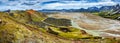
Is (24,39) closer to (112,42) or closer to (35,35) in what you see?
(35,35)

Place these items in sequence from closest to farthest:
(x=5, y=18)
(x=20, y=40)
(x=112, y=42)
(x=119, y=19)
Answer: (x=20, y=40) → (x=5, y=18) → (x=112, y=42) → (x=119, y=19)

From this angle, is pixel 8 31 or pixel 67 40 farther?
pixel 67 40

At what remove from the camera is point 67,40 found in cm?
1681

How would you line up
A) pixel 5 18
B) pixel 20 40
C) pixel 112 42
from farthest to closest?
pixel 112 42
pixel 5 18
pixel 20 40

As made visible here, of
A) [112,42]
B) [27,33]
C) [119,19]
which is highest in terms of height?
[27,33]

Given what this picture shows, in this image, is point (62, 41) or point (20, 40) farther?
point (62, 41)

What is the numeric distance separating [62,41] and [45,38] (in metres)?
0.99

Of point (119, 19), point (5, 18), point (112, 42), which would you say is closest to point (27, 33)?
point (5, 18)

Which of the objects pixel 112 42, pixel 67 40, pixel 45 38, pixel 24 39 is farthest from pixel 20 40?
pixel 112 42

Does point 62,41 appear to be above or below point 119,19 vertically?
above

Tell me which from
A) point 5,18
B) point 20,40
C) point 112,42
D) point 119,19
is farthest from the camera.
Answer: point 119,19

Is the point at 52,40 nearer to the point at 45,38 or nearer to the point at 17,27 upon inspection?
the point at 45,38

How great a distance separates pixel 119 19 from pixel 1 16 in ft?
313

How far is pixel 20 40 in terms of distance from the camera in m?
15.4
